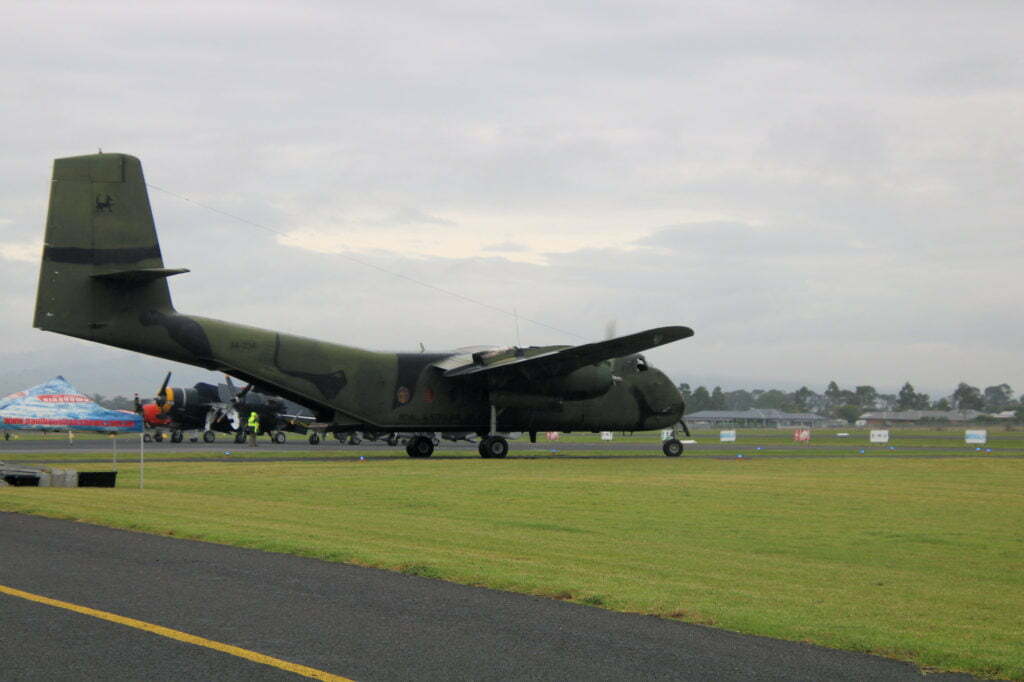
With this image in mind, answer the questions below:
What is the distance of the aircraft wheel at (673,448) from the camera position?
49281mm

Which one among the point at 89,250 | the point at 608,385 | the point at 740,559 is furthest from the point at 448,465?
the point at 740,559

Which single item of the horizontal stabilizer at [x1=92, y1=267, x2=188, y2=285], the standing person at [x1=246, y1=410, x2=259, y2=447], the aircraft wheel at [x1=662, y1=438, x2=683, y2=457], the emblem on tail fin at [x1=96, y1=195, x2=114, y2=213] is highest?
the emblem on tail fin at [x1=96, y1=195, x2=114, y2=213]

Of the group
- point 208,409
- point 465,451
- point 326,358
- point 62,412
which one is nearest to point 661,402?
point 465,451

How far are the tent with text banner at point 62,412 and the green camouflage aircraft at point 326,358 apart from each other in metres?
33.9

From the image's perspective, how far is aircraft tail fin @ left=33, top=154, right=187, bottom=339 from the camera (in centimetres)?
3666

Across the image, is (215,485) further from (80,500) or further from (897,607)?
(897,607)

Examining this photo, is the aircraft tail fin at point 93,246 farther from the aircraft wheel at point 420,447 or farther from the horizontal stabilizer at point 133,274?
the aircraft wheel at point 420,447

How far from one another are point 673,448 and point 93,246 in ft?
83.0

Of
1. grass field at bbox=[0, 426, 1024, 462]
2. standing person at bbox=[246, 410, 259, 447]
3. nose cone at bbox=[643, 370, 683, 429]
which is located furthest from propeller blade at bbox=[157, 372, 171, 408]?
nose cone at bbox=[643, 370, 683, 429]

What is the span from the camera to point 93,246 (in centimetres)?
3709

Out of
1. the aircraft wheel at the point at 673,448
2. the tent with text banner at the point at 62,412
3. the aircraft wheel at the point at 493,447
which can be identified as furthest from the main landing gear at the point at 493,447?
the tent with text banner at the point at 62,412

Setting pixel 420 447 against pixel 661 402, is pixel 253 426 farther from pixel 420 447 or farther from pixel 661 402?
pixel 661 402

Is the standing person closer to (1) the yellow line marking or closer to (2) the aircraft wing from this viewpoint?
(2) the aircraft wing

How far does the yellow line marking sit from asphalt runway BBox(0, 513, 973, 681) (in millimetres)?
83
